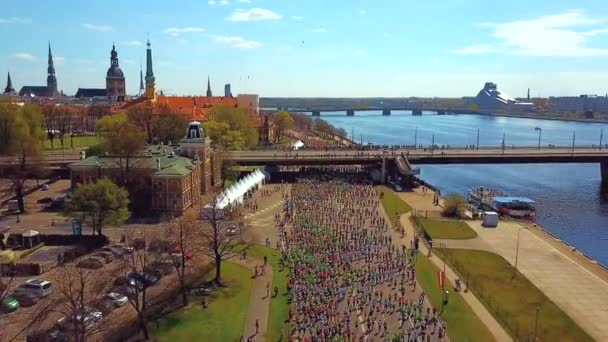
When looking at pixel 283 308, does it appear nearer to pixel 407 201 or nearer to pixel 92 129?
pixel 407 201

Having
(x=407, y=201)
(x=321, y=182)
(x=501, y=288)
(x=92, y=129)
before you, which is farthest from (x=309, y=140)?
(x=501, y=288)

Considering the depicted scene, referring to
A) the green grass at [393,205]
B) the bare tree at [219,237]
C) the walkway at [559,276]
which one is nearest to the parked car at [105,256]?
the bare tree at [219,237]

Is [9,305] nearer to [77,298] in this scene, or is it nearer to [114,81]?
[77,298]

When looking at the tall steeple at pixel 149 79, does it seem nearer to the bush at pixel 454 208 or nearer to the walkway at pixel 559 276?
the bush at pixel 454 208

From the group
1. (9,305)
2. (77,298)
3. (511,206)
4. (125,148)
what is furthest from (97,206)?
(511,206)

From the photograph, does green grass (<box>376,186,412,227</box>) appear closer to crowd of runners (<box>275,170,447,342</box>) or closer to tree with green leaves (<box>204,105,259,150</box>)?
crowd of runners (<box>275,170,447,342</box>)

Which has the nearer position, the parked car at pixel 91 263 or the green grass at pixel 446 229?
the parked car at pixel 91 263

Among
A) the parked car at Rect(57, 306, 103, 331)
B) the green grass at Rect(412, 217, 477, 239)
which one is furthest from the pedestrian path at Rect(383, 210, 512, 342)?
the parked car at Rect(57, 306, 103, 331)
